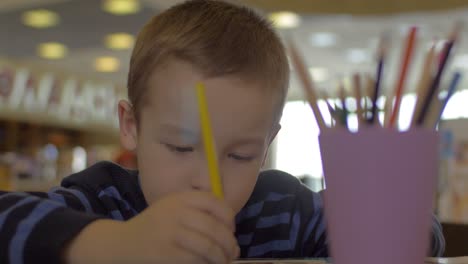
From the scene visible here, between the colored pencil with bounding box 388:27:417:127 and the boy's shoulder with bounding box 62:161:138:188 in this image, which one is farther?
the boy's shoulder with bounding box 62:161:138:188

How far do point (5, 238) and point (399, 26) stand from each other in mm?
4963

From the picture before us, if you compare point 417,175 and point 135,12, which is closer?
point 417,175

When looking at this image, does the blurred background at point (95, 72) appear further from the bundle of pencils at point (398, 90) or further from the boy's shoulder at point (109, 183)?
the bundle of pencils at point (398, 90)

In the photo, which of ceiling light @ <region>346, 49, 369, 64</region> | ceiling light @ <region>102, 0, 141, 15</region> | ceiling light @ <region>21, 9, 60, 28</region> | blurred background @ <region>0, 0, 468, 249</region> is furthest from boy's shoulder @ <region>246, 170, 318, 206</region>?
ceiling light @ <region>346, 49, 369, 64</region>

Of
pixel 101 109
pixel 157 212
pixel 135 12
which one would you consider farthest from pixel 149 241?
pixel 101 109

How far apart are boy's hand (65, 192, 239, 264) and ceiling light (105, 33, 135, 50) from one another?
5.21m

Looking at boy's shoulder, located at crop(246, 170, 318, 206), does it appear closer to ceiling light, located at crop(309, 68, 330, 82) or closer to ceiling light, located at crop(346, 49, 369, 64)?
ceiling light, located at crop(346, 49, 369, 64)

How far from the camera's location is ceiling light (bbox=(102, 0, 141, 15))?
4410 mm

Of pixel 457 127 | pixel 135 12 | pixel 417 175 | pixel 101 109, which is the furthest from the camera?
pixel 101 109

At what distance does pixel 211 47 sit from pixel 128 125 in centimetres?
14

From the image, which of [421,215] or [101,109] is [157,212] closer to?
[421,215]

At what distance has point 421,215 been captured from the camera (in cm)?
36

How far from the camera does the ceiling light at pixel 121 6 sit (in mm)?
4410

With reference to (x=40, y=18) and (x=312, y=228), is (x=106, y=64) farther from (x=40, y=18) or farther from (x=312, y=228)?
(x=312, y=228)
